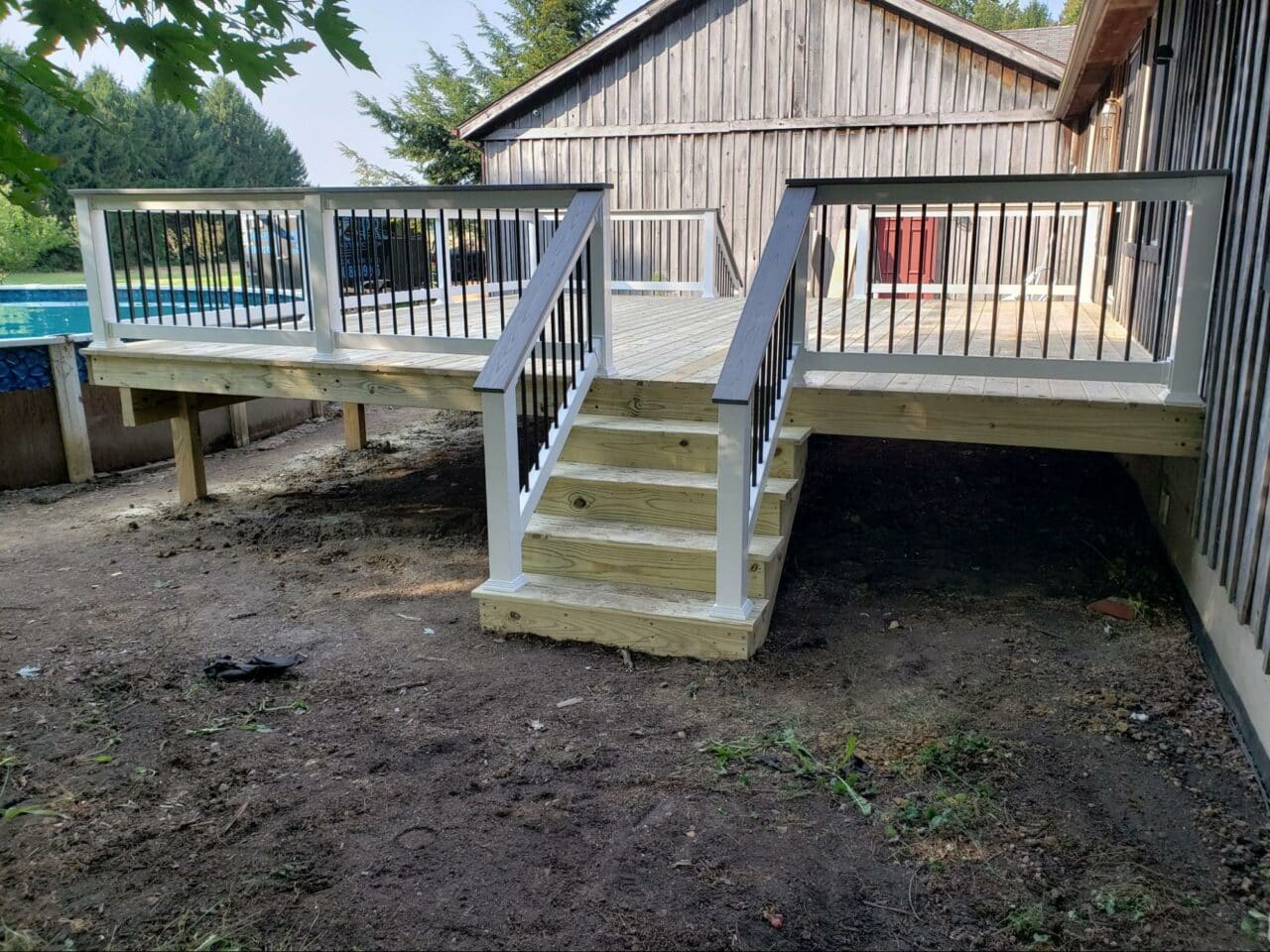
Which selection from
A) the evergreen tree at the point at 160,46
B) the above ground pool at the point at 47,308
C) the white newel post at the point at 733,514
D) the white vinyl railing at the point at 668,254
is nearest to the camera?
the evergreen tree at the point at 160,46

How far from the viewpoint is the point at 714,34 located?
13.2 meters

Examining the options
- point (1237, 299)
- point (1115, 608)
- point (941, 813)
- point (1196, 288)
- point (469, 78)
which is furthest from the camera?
point (469, 78)

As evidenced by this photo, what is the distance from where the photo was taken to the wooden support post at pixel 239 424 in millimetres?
8711

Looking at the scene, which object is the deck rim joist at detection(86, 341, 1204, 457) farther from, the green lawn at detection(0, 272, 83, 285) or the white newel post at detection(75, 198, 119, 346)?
the green lawn at detection(0, 272, 83, 285)

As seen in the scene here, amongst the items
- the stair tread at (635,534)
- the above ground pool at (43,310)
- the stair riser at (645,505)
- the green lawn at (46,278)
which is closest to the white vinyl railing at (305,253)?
the stair riser at (645,505)

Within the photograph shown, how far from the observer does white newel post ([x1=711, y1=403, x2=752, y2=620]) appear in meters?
3.49

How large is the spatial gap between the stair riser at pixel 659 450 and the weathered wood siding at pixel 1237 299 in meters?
1.63

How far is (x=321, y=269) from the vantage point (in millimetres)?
5051

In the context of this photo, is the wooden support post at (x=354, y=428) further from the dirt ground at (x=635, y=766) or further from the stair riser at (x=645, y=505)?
the stair riser at (x=645, y=505)

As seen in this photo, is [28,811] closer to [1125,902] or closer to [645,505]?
[645,505]

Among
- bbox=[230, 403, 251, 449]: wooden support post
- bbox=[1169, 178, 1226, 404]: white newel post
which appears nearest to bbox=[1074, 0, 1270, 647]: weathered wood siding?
bbox=[1169, 178, 1226, 404]: white newel post

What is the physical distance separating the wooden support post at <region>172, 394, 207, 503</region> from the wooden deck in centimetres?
18

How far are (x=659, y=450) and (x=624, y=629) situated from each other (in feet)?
3.13

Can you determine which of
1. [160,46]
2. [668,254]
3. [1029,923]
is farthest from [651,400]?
[668,254]
